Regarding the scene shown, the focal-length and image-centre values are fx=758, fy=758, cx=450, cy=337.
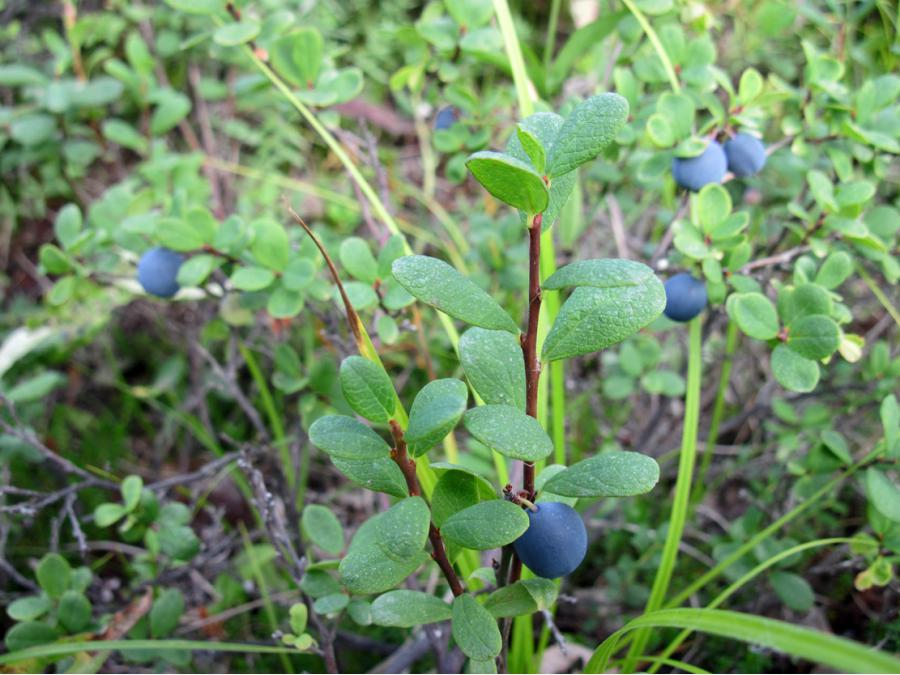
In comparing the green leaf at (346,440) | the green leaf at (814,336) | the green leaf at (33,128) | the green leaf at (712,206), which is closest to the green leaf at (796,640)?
the green leaf at (346,440)

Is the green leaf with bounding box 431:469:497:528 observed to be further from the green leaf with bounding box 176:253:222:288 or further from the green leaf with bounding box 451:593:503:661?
the green leaf with bounding box 176:253:222:288

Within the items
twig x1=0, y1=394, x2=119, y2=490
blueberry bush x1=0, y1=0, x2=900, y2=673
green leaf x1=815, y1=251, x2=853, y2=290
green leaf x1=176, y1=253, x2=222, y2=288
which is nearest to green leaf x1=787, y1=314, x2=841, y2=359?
blueberry bush x1=0, y1=0, x2=900, y2=673

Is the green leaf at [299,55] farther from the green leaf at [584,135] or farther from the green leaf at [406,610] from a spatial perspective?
the green leaf at [406,610]

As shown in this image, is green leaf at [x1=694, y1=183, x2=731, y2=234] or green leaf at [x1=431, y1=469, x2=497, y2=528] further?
green leaf at [x1=694, y1=183, x2=731, y2=234]

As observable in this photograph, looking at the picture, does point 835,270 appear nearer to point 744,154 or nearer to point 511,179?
point 744,154

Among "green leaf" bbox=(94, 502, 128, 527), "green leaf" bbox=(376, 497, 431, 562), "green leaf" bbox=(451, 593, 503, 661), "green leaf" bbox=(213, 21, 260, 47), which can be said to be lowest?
"green leaf" bbox=(94, 502, 128, 527)

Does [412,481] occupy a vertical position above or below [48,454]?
above

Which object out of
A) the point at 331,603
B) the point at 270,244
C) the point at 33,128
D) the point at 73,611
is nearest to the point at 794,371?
the point at 331,603
